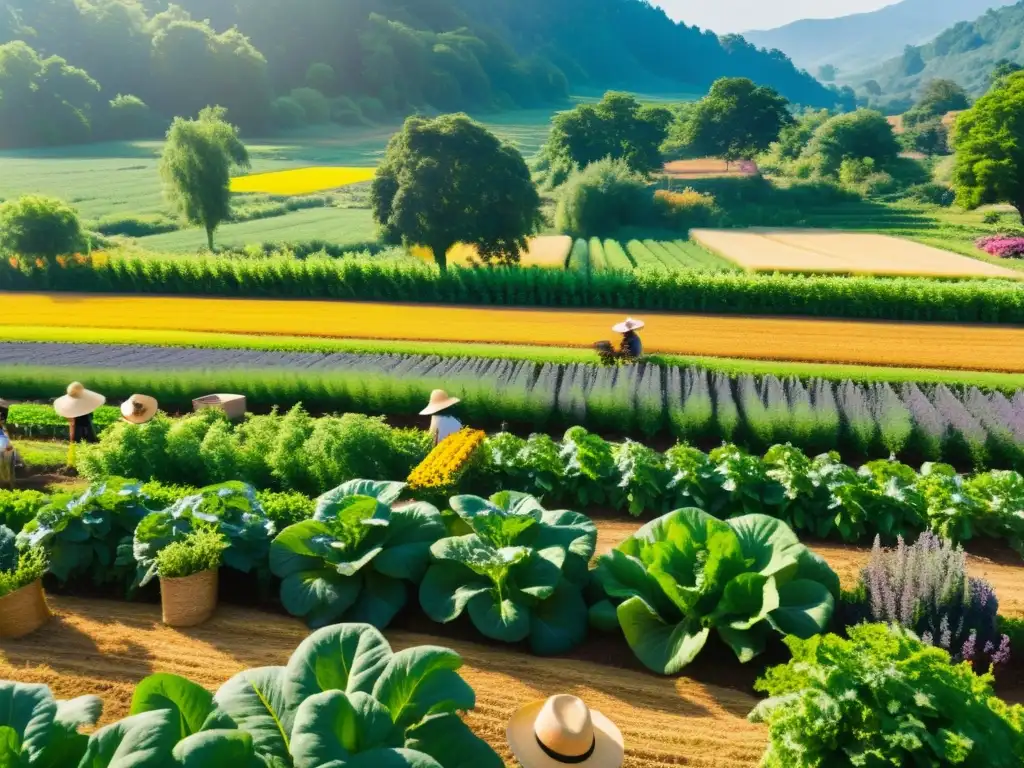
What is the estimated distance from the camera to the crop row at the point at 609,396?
11.0 meters

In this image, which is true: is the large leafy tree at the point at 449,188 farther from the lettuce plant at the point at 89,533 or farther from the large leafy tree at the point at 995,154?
the large leafy tree at the point at 995,154

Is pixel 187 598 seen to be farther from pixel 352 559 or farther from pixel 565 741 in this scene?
pixel 565 741

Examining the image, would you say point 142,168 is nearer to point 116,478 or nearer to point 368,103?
point 368,103

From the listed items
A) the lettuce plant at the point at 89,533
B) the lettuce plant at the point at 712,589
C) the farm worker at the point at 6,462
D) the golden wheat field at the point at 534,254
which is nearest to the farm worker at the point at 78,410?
the farm worker at the point at 6,462

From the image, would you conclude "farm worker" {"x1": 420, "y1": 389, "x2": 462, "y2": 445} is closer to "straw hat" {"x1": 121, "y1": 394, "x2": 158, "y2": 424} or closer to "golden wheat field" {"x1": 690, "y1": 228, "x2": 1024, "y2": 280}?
"straw hat" {"x1": 121, "y1": 394, "x2": 158, "y2": 424}

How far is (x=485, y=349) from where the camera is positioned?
16797 mm

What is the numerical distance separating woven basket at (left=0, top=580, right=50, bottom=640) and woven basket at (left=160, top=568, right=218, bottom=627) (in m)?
1.03

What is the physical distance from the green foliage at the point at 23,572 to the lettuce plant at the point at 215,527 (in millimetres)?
735

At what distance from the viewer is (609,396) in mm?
12227

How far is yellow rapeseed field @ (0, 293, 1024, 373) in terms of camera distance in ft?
57.6

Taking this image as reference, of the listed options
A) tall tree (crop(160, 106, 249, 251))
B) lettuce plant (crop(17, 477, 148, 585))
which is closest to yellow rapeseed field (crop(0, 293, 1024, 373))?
tall tree (crop(160, 106, 249, 251))

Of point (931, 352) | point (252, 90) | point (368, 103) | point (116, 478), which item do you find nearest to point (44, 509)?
point (116, 478)

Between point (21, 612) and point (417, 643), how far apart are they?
11.0 ft

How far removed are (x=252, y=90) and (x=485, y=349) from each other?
209 feet
